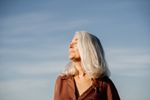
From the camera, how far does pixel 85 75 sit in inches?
313

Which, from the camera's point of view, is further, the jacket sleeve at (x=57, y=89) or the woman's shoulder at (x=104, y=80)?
the woman's shoulder at (x=104, y=80)

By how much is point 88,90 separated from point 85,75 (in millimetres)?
267

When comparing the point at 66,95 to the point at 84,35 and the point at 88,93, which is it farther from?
the point at 84,35

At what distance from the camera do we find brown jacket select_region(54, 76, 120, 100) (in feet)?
25.5

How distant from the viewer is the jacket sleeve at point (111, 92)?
788 centimetres

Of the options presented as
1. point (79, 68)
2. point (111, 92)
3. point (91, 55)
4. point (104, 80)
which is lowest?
point (111, 92)

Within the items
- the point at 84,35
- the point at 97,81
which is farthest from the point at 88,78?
the point at 84,35

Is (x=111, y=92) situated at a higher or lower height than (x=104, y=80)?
lower

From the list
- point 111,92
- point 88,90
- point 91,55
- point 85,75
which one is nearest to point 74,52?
point 91,55

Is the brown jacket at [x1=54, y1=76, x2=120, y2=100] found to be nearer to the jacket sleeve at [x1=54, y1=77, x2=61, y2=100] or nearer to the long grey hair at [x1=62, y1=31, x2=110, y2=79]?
the jacket sleeve at [x1=54, y1=77, x2=61, y2=100]

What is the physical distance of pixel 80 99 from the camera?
7715 mm

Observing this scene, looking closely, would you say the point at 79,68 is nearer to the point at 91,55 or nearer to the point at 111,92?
the point at 91,55

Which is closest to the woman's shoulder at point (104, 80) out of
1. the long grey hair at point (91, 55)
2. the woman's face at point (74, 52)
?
the long grey hair at point (91, 55)

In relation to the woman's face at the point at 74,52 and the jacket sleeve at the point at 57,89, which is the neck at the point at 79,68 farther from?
the jacket sleeve at the point at 57,89
